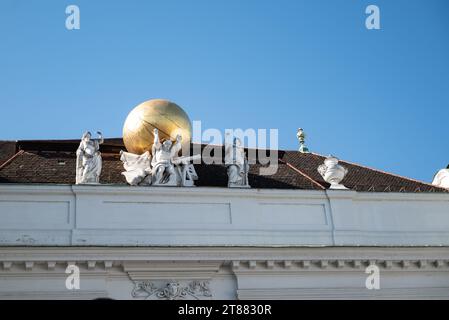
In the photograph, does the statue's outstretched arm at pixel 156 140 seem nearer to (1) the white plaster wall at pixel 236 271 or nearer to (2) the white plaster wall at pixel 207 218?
(2) the white plaster wall at pixel 207 218

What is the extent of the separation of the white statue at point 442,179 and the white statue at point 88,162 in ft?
28.8

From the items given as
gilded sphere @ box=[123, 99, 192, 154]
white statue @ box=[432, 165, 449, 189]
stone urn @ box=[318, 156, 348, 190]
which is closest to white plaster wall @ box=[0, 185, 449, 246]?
stone urn @ box=[318, 156, 348, 190]

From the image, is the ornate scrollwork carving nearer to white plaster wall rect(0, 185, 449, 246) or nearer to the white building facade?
the white building facade

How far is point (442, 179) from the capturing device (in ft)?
69.8

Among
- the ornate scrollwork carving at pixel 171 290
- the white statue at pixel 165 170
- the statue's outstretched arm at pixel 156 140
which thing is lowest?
the ornate scrollwork carving at pixel 171 290

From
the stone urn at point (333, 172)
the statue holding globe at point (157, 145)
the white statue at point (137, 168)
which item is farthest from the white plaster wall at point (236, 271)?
the stone urn at point (333, 172)

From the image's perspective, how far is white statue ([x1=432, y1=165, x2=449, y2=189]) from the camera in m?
21.1

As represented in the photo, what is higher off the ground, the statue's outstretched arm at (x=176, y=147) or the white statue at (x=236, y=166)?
the statue's outstretched arm at (x=176, y=147)

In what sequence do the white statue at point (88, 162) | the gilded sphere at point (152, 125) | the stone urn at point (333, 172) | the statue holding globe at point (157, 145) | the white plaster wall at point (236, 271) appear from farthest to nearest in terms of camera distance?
the gilded sphere at point (152, 125), the stone urn at point (333, 172), the statue holding globe at point (157, 145), the white statue at point (88, 162), the white plaster wall at point (236, 271)

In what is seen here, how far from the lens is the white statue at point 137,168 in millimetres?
18812

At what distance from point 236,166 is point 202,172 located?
2.17 m

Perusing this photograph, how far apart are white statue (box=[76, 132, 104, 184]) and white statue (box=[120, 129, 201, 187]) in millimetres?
893
